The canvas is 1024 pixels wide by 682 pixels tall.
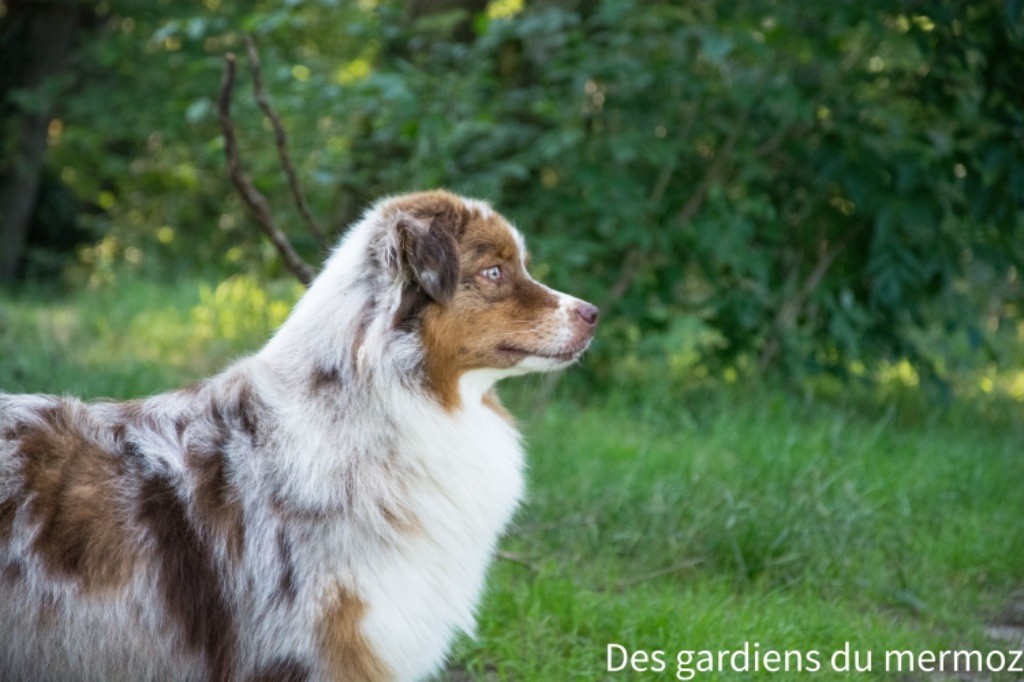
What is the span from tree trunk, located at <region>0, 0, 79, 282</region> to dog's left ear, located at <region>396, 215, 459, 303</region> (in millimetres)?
10816

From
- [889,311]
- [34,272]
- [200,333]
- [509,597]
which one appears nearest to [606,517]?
[509,597]

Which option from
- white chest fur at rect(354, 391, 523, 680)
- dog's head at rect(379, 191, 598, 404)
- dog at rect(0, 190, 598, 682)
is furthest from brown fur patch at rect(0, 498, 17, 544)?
dog's head at rect(379, 191, 598, 404)

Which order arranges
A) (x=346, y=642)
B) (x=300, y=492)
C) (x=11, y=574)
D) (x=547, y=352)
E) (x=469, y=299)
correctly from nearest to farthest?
1. (x=11, y=574)
2. (x=346, y=642)
3. (x=300, y=492)
4. (x=469, y=299)
5. (x=547, y=352)

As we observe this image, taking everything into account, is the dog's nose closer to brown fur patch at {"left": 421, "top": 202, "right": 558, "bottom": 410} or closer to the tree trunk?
brown fur patch at {"left": 421, "top": 202, "right": 558, "bottom": 410}

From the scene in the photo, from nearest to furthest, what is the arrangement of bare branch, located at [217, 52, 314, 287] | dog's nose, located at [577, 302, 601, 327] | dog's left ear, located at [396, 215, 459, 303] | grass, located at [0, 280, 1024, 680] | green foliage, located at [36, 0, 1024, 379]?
dog's left ear, located at [396, 215, 459, 303] → dog's nose, located at [577, 302, 601, 327] → grass, located at [0, 280, 1024, 680] → bare branch, located at [217, 52, 314, 287] → green foliage, located at [36, 0, 1024, 379]

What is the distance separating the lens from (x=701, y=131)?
7215 millimetres

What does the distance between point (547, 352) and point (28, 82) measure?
11738 millimetres

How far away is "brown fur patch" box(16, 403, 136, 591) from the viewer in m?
2.80

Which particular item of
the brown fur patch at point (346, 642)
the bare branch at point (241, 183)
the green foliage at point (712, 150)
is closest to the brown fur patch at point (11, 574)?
the brown fur patch at point (346, 642)

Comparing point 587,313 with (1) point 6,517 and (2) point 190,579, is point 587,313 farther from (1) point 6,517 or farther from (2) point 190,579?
(1) point 6,517

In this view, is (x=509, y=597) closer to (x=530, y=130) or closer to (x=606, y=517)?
(x=606, y=517)

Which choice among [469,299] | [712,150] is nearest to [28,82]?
[712,150]

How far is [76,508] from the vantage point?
2840 mm

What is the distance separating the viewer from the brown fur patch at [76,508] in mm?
2801
